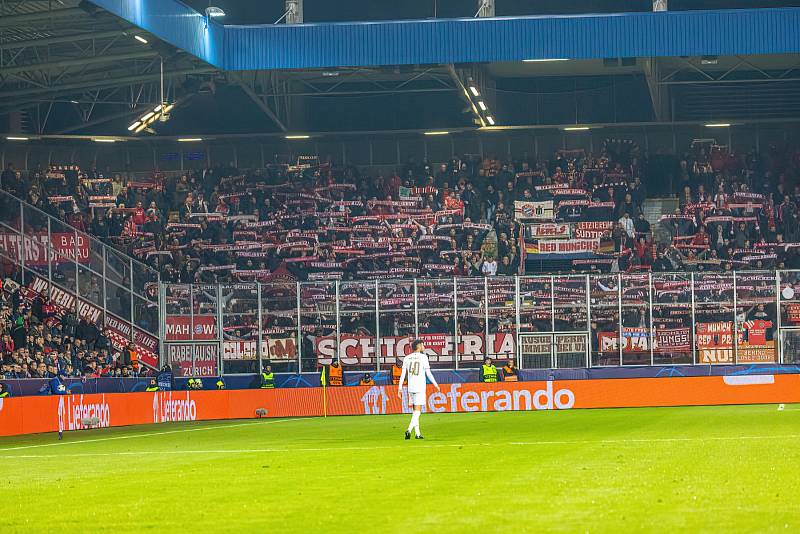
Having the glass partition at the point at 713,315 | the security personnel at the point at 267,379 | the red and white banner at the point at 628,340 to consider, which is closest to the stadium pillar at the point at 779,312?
the glass partition at the point at 713,315

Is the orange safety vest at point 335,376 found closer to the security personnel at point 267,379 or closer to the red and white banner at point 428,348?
the red and white banner at point 428,348

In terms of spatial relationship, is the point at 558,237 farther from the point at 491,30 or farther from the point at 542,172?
the point at 491,30

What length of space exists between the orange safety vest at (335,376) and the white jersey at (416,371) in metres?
18.9

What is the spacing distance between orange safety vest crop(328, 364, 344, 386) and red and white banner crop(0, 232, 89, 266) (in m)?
10.1

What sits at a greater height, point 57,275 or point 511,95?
point 511,95

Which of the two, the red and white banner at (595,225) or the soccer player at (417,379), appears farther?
the red and white banner at (595,225)

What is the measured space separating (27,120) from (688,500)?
147ft

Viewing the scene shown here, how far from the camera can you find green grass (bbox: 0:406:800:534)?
11.8m

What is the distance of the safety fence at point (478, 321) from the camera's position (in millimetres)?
45031

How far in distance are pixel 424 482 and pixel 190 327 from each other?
1293 inches

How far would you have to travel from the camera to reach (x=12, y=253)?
1721 inches

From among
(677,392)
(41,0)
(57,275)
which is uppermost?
(41,0)

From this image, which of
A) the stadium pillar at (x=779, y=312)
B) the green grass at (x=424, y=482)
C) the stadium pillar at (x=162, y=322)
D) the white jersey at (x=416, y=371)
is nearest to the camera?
the green grass at (x=424, y=482)

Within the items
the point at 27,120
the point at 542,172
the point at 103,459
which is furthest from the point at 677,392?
the point at 27,120
